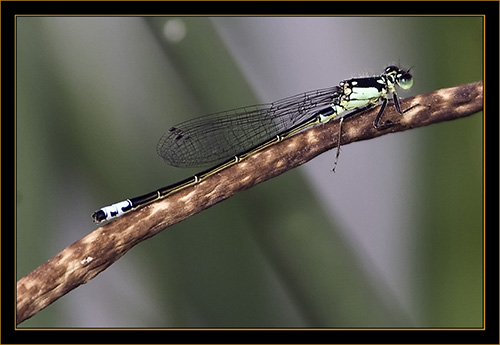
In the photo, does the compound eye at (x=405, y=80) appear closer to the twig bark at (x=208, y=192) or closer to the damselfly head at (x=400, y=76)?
the damselfly head at (x=400, y=76)

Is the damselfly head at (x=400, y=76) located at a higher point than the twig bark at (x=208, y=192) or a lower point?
higher

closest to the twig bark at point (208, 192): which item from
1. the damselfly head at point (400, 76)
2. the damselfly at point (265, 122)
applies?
the damselfly at point (265, 122)

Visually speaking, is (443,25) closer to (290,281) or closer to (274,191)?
(274,191)

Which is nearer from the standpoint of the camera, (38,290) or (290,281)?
(38,290)

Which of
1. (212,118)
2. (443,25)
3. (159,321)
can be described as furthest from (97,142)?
(443,25)

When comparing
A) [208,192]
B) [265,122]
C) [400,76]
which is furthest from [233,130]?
[400,76]

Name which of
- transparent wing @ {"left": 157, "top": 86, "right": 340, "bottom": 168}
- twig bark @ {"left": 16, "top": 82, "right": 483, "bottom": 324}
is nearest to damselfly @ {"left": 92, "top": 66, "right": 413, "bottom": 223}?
transparent wing @ {"left": 157, "top": 86, "right": 340, "bottom": 168}

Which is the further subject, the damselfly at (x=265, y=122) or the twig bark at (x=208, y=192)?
the damselfly at (x=265, y=122)
